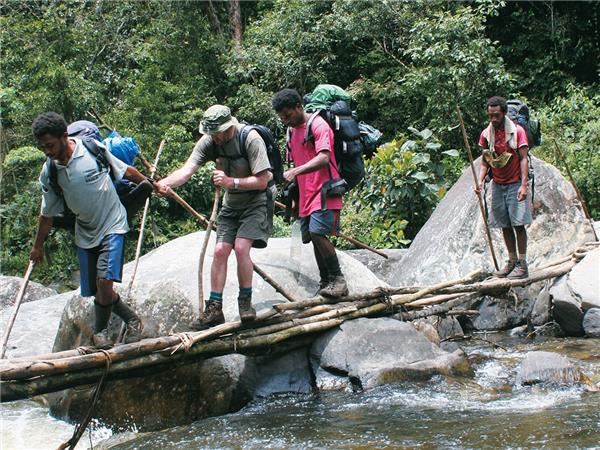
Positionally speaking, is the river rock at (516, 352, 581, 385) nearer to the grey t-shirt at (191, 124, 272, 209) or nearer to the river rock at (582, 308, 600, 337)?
the river rock at (582, 308, 600, 337)

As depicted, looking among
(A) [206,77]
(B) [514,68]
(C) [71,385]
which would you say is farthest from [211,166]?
(C) [71,385]

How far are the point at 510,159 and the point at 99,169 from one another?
457 cm

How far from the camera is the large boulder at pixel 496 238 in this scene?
921 centimetres

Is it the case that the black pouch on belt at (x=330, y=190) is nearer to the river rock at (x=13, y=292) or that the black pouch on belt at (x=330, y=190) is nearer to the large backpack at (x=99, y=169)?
the large backpack at (x=99, y=169)

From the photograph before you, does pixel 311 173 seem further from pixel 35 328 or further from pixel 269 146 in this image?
pixel 35 328

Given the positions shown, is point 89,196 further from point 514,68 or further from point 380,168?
point 514,68

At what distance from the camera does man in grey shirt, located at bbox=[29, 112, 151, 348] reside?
16.2ft

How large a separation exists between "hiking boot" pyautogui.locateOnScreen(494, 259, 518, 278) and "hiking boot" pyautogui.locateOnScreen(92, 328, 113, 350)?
459 cm

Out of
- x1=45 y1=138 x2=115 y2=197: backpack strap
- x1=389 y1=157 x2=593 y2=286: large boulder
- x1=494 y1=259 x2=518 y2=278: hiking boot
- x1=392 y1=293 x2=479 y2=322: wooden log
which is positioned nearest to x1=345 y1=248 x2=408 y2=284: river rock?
x1=389 y1=157 x2=593 y2=286: large boulder

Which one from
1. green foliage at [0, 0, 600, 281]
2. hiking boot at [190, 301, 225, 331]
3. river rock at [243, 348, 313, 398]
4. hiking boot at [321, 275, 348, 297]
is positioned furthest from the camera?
green foliage at [0, 0, 600, 281]

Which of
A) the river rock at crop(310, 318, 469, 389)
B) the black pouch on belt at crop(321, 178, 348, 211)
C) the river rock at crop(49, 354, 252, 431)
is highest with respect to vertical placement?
the black pouch on belt at crop(321, 178, 348, 211)

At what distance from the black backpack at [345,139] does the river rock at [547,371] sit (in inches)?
82.0

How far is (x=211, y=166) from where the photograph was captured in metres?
15.3

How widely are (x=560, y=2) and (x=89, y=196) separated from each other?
15889 mm
